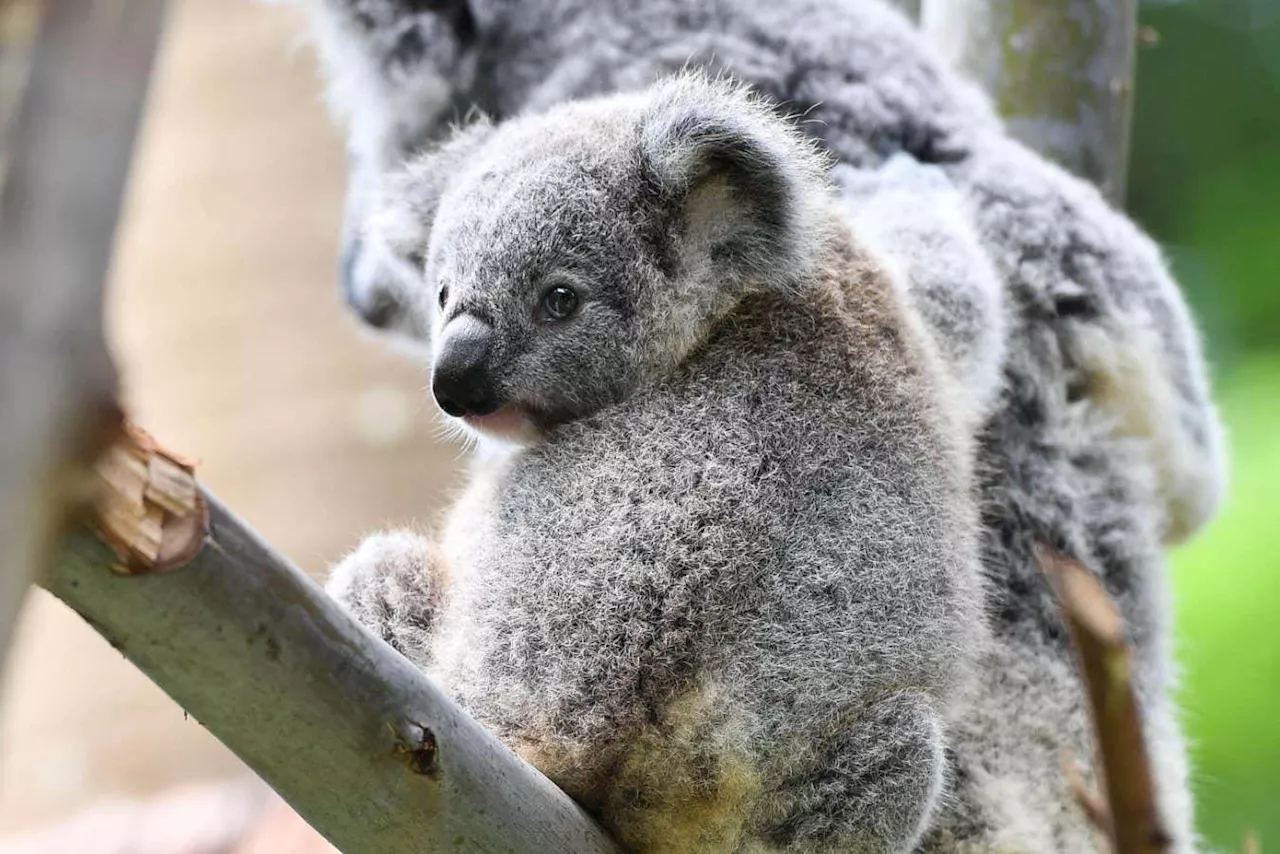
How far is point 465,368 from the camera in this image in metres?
1.60

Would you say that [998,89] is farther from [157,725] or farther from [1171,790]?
[157,725]

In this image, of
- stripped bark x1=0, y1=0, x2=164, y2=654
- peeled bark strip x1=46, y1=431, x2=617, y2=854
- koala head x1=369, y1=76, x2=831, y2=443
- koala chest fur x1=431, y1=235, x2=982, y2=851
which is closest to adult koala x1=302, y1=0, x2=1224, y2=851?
koala head x1=369, y1=76, x2=831, y2=443

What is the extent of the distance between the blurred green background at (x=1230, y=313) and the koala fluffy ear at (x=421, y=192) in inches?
126

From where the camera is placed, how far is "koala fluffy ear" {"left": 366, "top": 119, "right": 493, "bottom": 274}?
6.43 ft

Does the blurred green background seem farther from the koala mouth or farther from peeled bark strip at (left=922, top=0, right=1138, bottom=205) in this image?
the koala mouth

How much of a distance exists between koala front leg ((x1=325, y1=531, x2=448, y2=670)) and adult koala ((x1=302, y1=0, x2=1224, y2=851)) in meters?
0.75

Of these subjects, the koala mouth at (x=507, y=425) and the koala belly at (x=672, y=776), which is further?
the koala mouth at (x=507, y=425)

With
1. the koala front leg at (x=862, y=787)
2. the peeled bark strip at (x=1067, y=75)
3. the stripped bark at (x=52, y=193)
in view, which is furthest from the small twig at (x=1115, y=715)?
the peeled bark strip at (x=1067, y=75)

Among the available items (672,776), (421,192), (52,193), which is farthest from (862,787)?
(52,193)

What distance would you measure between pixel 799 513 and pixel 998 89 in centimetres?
180

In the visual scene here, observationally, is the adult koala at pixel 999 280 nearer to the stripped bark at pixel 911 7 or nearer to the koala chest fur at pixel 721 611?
the koala chest fur at pixel 721 611

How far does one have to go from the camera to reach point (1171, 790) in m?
2.43

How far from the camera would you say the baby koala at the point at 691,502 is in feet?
4.74

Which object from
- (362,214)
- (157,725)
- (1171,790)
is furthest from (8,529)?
(157,725)
